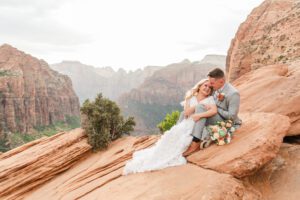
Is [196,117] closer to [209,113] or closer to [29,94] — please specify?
[209,113]

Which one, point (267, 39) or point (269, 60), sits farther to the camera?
point (267, 39)

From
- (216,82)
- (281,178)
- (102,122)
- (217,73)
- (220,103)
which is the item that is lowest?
(281,178)

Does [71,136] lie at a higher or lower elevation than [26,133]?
higher

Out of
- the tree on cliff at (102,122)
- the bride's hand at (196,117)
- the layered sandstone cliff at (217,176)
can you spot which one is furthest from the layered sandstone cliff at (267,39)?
the bride's hand at (196,117)

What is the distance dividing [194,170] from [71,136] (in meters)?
14.2

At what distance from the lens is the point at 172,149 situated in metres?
9.93

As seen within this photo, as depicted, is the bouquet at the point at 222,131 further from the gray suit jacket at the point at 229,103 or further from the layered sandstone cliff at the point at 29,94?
the layered sandstone cliff at the point at 29,94

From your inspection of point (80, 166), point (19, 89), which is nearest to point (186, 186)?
point (80, 166)

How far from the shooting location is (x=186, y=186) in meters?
8.48

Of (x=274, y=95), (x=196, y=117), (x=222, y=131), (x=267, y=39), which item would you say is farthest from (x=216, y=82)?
(x=267, y=39)

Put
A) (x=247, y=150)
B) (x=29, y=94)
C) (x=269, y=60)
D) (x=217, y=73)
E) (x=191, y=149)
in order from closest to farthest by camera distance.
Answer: (x=247, y=150), (x=217, y=73), (x=191, y=149), (x=269, y=60), (x=29, y=94)

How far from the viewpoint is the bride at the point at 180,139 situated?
9727mm

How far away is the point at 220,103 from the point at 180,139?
5.76ft

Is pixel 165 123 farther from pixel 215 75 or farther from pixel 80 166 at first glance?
pixel 215 75
